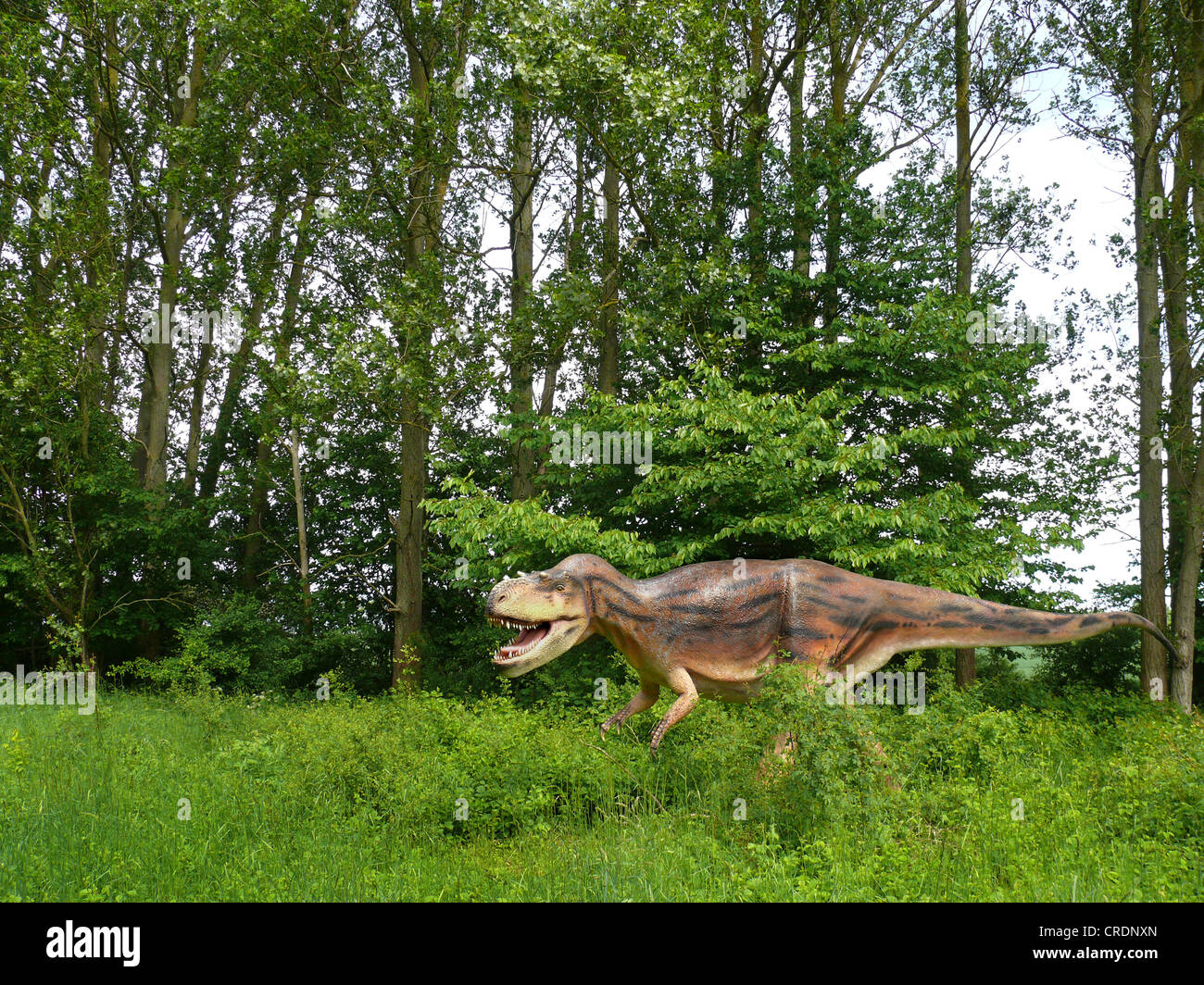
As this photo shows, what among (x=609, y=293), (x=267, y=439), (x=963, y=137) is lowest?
(x=267, y=439)

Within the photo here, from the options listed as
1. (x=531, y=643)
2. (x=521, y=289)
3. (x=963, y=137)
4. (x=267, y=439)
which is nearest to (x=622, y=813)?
(x=531, y=643)

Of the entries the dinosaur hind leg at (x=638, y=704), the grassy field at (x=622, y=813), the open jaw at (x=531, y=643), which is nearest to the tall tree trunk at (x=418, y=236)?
the grassy field at (x=622, y=813)

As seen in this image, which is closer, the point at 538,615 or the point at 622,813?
the point at 538,615

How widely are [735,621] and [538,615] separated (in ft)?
5.40

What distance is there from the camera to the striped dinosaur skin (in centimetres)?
711

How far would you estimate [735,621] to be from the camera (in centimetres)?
750

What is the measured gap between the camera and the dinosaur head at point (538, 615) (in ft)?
22.6

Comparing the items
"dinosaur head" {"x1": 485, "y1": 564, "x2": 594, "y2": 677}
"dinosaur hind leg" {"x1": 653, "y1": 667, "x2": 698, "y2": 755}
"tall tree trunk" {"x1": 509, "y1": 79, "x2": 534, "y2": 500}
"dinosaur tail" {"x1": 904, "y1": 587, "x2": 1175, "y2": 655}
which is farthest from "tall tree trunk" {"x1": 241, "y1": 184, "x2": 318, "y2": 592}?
"dinosaur tail" {"x1": 904, "y1": 587, "x2": 1175, "y2": 655}

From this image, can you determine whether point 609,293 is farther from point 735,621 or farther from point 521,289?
point 735,621

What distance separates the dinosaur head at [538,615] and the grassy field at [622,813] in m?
1.13

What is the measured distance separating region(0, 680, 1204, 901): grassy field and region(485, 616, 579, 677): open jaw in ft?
3.53

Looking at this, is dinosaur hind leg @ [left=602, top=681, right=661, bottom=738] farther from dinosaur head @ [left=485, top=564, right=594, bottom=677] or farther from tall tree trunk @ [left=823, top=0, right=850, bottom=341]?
tall tree trunk @ [left=823, top=0, right=850, bottom=341]

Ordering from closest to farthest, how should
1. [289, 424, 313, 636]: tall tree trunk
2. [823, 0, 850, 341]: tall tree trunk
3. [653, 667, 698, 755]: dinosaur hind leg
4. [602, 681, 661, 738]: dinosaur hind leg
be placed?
[653, 667, 698, 755]: dinosaur hind leg → [602, 681, 661, 738]: dinosaur hind leg → [823, 0, 850, 341]: tall tree trunk → [289, 424, 313, 636]: tall tree trunk
